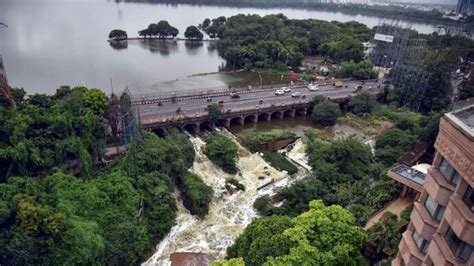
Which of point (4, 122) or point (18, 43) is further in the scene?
point (18, 43)

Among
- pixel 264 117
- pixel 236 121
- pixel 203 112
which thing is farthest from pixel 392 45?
pixel 203 112

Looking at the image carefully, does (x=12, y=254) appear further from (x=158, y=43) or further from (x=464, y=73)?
(x=158, y=43)

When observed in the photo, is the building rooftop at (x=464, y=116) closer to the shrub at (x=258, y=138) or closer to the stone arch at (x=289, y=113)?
the shrub at (x=258, y=138)

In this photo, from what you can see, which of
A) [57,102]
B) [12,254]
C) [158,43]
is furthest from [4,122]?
[158,43]

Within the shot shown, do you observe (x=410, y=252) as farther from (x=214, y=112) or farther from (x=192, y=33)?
(x=192, y=33)

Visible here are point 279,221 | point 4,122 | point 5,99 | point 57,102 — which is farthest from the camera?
point 57,102

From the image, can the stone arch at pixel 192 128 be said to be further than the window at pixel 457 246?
Yes

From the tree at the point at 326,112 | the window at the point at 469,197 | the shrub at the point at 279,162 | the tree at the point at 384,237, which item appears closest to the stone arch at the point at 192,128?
the shrub at the point at 279,162

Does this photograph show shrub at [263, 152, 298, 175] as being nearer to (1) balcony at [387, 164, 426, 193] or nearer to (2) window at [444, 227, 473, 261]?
(1) balcony at [387, 164, 426, 193]
